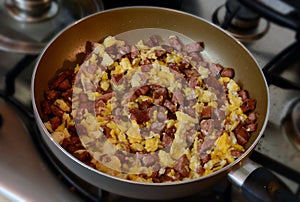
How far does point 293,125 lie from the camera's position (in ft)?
2.75

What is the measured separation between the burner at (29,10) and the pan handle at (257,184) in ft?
1.77

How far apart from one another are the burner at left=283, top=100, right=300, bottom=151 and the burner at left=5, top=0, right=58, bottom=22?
0.54m

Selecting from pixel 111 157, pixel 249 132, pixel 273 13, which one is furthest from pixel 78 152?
pixel 273 13

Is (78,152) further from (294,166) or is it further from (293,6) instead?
(293,6)

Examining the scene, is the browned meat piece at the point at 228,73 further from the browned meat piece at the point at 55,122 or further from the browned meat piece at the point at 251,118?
the browned meat piece at the point at 55,122

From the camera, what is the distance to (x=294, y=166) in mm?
799

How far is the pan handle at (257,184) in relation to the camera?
0.64m

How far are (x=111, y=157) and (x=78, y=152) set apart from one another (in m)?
0.05

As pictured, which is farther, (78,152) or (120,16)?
(120,16)

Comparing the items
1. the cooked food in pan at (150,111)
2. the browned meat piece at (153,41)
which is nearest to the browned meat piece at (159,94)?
the cooked food in pan at (150,111)

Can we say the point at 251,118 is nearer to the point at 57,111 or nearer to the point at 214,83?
the point at 214,83

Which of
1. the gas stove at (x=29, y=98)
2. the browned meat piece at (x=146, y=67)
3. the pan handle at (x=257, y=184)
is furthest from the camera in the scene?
the browned meat piece at (x=146, y=67)

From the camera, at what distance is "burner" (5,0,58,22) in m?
0.93

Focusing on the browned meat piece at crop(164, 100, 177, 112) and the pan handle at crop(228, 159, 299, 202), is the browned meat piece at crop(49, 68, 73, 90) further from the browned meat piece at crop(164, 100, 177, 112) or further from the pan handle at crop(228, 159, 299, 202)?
the pan handle at crop(228, 159, 299, 202)
